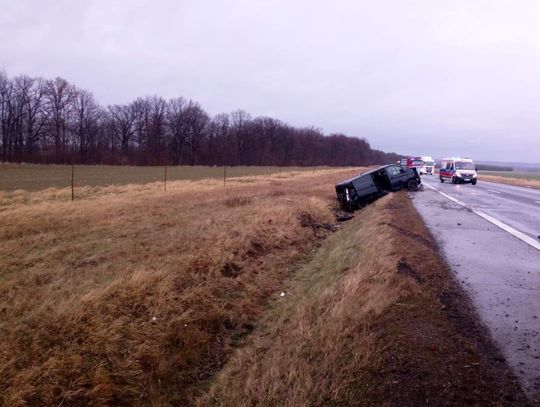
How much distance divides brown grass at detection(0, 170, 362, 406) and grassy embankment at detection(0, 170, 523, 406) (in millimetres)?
24

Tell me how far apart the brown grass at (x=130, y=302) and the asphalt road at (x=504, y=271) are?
10.8 ft

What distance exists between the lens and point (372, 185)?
19594 mm

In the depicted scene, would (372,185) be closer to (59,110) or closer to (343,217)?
(343,217)

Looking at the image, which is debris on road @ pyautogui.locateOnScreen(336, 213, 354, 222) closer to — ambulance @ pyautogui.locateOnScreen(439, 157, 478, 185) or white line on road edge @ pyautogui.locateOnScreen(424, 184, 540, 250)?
white line on road edge @ pyautogui.locateOnScreen(424, 184, 540, 250)

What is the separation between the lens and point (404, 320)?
4.87 meters

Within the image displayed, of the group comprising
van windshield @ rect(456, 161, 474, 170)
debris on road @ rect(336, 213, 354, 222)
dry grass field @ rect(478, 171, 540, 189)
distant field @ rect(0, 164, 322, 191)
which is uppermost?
van windshield @ rect(456, 161, 474, 170)

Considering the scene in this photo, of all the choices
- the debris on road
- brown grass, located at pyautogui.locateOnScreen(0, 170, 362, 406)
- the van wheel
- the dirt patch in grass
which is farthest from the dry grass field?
the dirt patch in grass

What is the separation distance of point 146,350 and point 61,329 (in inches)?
43.9

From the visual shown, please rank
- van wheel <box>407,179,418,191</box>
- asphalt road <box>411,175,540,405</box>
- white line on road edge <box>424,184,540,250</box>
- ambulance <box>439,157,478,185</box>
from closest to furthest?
asphalt road <box>411,175,540,405</box> < white line on road edge <box>424,184,540,250</box> < van wheel <box>407,179,418,191</box> < ambulance <box>439,157,478,185</box>

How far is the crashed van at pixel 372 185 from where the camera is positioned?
61.2 ft

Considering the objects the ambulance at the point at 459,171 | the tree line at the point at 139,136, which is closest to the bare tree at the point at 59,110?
Result: the tree line at the point at 139,136

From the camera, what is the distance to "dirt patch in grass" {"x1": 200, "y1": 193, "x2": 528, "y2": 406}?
364 cm

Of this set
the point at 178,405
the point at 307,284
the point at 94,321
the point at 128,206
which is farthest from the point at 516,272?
the point at 128,206

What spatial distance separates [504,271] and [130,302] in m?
5.70
